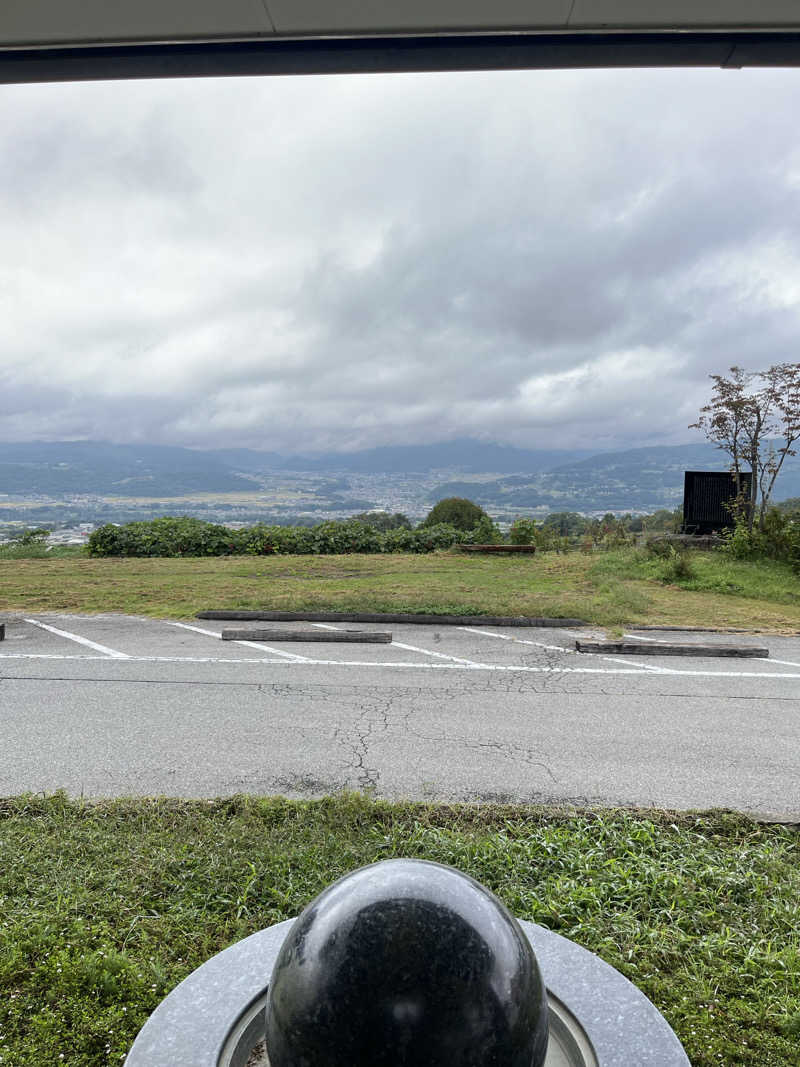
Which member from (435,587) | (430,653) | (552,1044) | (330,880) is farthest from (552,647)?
(552,1044)

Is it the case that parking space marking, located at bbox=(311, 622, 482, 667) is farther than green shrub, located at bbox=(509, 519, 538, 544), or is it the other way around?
green shrub, located at bbox=(509, 519, 538, 544)

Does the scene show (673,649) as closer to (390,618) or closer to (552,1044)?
(390,618)

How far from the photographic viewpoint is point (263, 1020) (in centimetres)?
224

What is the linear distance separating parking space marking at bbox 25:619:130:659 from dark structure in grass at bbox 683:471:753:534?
1405 cm

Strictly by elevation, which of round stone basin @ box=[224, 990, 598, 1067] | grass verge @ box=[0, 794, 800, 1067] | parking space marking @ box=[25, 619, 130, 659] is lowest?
grass verge @ box=[0, 794, 800, 1067]

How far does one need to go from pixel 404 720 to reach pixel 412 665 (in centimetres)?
174

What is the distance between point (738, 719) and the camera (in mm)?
5816

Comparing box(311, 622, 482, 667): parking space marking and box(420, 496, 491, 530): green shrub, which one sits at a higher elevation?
box(420, 496, 491, 530): green shrub

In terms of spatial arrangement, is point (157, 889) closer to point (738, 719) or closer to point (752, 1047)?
point (752, 1047)

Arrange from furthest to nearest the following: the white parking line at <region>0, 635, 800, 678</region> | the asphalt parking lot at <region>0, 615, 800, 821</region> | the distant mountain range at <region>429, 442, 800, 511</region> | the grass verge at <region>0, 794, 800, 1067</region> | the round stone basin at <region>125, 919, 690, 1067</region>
→ 1. the distant mountain range at <region>429, 442, 800, 511</region>
2. the white parking line at <region>0, 635, 800, 678</region>
3. the asphalt parking lot at <region>0, 615, 800, 821</region>
4. the grass verge at <region>0, 794, 800, 1067</region>
5. the round stone basin at <region>125, 919, 690, 1067</region>

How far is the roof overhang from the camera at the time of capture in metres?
2.74

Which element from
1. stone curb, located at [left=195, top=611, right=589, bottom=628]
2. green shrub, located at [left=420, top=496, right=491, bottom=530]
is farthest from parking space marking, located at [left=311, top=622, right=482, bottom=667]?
green shrub, located at [left=420, top=496, right=491, bottom=530]

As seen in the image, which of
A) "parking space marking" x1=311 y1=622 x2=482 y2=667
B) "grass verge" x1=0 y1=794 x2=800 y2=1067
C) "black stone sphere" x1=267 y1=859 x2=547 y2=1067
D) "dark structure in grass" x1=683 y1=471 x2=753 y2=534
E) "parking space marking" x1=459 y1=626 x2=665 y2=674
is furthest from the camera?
"dark structure in grass" x1=683 y1=471 x2=753 y2=534

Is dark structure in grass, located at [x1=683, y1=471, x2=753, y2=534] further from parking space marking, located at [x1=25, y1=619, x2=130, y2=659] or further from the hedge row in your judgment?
parking space marking, located at [x1=25, y1=619, x2=130, y2=659]
